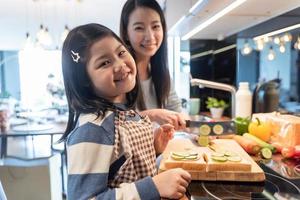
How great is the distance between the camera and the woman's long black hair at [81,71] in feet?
2.16

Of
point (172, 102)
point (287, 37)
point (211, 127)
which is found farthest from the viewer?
point (287, 37)

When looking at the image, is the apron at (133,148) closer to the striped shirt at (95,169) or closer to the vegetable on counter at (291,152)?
the striped shirt at (95,169)

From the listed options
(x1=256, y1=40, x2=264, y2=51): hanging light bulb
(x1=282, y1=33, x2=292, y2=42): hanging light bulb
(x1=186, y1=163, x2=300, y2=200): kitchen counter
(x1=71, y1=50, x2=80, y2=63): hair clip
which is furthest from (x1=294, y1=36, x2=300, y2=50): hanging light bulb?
(x1=71, y1=50, x2=80, y2=63): hair clip

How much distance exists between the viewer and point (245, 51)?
229cm

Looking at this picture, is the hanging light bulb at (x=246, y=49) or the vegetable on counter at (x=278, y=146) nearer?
the vegetable on counter at (x=278, y=146)

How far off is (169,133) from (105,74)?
318 millimetres

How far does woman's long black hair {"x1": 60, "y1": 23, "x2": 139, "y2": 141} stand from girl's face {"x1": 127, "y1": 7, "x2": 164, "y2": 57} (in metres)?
0.32

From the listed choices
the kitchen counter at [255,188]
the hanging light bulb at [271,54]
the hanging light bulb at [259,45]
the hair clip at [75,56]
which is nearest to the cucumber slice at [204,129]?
the kitchen counter at [255,188]

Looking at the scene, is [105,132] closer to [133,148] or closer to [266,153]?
[133,148]

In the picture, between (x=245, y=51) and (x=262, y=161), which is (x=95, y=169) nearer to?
(x=262, y=161)

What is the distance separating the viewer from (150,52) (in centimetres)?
102

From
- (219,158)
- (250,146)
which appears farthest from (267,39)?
(219,158)

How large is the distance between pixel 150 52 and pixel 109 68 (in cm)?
40

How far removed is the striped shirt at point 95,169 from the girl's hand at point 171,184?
0.01 m
